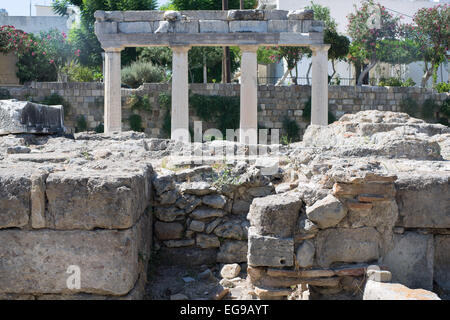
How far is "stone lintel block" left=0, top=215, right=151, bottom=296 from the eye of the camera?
3.72m

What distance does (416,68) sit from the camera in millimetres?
33625

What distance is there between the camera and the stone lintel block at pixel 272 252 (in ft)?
12.7

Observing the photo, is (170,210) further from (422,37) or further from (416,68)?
(416,68)

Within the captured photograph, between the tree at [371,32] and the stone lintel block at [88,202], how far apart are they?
2194 centimetres

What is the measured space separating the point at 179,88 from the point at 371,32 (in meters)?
12.8

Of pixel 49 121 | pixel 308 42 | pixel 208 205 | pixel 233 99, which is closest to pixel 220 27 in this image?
pixel 308 42

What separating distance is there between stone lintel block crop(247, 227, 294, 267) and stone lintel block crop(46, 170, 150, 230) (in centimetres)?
99

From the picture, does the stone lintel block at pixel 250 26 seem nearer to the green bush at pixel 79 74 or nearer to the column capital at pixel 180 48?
the column capital at pixel 180 48

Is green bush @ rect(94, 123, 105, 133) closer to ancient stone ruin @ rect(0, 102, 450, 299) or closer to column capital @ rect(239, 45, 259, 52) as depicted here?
column capital @ rect(239, 45, 259, 52)

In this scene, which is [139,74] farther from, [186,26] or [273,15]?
[273,15]

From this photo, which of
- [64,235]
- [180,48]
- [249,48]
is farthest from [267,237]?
[180,48]

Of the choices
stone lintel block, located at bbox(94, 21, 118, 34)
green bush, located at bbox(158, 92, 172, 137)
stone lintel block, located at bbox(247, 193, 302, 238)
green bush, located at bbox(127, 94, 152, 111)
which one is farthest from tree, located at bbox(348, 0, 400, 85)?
stone lintel block, located at bbox(247, 193, 302, 238)
